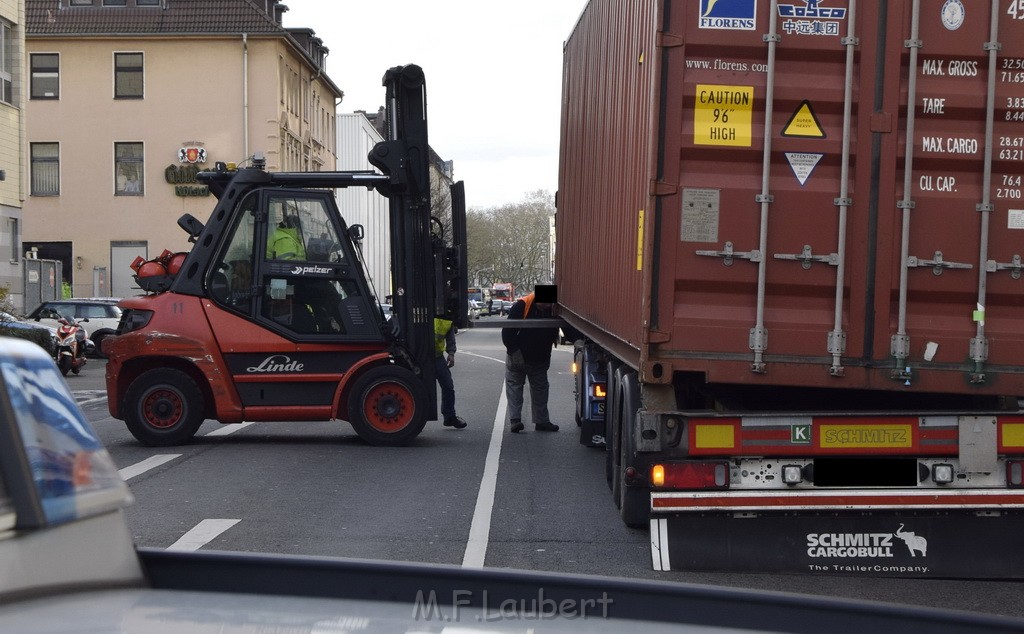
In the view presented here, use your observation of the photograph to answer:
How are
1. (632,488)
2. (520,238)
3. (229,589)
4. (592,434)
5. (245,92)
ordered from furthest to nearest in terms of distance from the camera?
(520,238) → (245,92) → (592,434) → (632,488) → (229,589)

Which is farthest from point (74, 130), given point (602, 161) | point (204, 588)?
point (204, 588)

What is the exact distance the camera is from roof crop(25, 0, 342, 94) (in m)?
50.0

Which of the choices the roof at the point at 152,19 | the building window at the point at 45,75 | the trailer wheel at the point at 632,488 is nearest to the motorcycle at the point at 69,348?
the trailer wheel at the point at 632,488

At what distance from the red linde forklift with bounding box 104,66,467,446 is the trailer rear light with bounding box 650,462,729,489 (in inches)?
270

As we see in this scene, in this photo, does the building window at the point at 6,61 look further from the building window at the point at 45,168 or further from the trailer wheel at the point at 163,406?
the trailer wheel at the point at 163,406

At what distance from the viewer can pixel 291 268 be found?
13.1 m

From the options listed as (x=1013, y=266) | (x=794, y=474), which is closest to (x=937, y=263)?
(x=1013, y=266)

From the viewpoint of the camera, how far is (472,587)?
2.08 meters

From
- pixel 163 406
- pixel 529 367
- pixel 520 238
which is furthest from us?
pixel 520 238

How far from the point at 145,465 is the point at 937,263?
7753mm

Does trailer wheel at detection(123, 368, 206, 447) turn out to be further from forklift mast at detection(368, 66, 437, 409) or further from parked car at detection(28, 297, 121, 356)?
parked car at detection(28, 297, 121, 356)

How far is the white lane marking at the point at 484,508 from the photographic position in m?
7.65

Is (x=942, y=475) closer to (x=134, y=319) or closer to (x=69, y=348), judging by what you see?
(x=134, y=319)

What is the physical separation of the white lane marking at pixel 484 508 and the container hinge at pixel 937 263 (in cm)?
261
